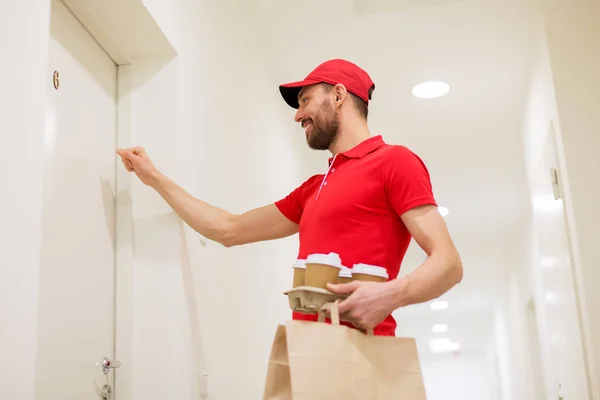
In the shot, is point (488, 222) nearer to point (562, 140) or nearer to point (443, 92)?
point (443, 92)

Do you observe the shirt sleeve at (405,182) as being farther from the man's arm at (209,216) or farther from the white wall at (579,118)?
the white wall at (579,118)

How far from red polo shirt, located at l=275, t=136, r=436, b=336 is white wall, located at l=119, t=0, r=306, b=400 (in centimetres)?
42

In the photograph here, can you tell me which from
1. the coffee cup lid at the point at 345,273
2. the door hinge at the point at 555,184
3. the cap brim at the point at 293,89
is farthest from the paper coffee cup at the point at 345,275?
the door hinge at the point at 555,184

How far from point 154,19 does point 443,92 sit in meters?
1.95

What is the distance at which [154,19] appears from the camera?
5.53 feet

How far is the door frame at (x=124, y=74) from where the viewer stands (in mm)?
1626

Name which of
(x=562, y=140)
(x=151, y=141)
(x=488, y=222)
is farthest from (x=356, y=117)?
(x=488, y=222)

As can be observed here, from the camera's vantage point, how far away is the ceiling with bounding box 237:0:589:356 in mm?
2734

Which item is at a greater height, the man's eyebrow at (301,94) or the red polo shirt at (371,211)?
the man's eyebrow at (301,94)

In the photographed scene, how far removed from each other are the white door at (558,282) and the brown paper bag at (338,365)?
4.77 feet

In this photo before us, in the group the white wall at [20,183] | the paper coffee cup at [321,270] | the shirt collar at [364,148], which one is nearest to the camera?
the white wall at [20,183]

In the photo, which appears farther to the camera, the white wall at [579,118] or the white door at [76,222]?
the white wall at [579,118]

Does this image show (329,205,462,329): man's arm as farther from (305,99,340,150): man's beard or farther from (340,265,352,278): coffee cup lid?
(305,99,340,150): man's beard

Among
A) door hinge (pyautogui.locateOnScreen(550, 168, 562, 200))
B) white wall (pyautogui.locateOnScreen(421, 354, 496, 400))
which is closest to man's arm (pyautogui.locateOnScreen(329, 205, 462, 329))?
door hinge (pyautogui.locateOnScreen(550, 168, 562, 200))
